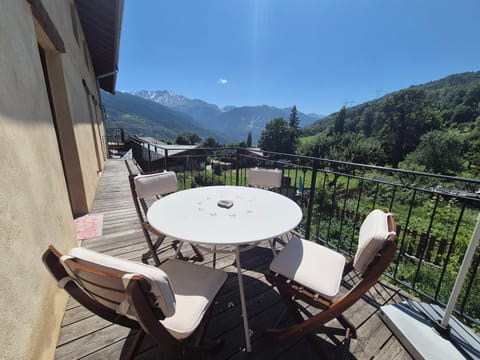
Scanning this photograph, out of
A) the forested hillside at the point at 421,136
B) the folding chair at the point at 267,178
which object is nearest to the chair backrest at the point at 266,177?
the folding chair at the point at 267,178

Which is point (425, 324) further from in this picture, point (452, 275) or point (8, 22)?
point (452, 275)

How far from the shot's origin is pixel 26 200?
3.82 ft

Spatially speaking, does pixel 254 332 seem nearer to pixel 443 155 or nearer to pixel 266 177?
pixel 266 177

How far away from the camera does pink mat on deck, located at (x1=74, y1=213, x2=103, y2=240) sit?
254 centimetres

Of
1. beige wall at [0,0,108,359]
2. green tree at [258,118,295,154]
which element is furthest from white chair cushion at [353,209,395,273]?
green tree at [258,118,295,154]

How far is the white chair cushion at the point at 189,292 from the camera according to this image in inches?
36.2

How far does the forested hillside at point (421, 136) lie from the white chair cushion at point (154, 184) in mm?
28087

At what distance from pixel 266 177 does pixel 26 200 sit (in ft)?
6.68

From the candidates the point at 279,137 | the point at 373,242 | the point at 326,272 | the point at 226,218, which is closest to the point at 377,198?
the point at 326,272

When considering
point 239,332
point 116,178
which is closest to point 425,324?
point 239,332

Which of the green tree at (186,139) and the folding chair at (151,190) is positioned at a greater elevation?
the folding chair at (151,190)

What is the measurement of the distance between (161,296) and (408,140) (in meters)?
39.2

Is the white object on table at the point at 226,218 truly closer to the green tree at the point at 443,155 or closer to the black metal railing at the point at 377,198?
the black metal railing at the point at 377,198

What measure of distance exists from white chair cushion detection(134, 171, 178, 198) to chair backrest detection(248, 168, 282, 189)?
942 millimetres
